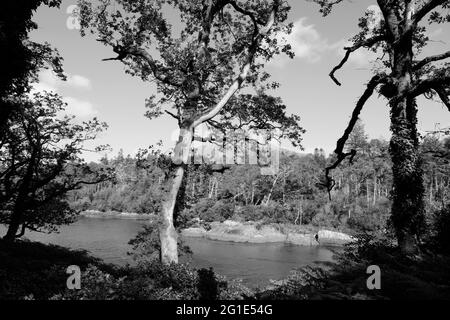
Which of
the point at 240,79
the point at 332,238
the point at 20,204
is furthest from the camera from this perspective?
the point at 332,238

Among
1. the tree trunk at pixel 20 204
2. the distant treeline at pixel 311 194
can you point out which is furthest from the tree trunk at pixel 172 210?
the distant treeline at pixel 311 194

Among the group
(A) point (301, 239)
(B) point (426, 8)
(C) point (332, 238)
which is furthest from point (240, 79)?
(C) point (332, 238)

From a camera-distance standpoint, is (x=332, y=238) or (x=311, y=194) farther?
(x=311, y=194)

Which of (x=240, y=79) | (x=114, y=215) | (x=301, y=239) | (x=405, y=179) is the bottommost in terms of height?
(x=114, y=215)

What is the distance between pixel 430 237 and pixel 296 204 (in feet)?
213

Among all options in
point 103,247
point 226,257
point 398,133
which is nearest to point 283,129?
point 398,133

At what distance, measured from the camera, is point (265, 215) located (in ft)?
241

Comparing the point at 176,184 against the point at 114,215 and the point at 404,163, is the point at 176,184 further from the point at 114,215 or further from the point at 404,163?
the point at 114,215

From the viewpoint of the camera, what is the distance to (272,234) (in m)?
60.4

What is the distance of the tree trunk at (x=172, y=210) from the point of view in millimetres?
11398

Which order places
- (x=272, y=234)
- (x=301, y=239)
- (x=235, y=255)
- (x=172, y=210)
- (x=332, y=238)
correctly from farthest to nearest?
(x=272, y=234), (x=301, y=239), (x=332, y=238), (x=235, y=255), (x=172, y=210)

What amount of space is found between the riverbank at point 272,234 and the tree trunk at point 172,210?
46.8 m

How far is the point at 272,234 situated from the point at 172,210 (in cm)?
5115

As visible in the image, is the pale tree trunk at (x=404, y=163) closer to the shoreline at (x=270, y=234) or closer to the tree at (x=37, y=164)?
the tree at (x=37, y=164)
